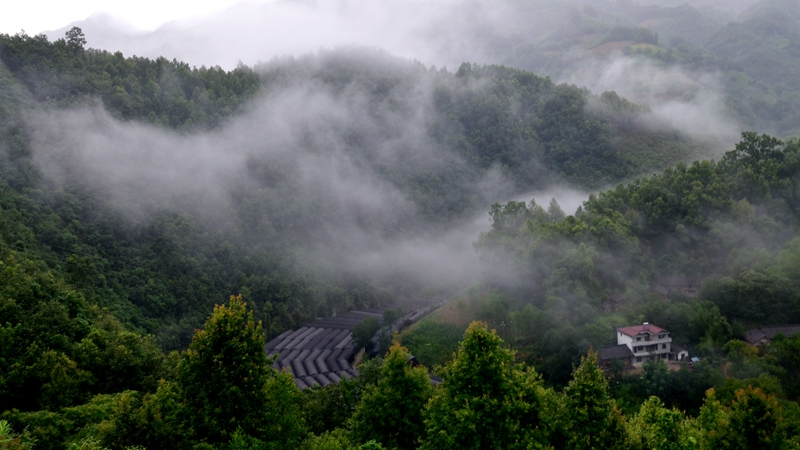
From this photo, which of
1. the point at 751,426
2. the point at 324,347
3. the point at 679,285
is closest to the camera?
the point at 751,426

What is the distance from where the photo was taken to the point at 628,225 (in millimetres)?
42469

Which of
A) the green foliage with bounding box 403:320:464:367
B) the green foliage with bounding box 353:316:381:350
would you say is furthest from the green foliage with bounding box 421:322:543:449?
the green foliage with bounding box 353:316:381:350

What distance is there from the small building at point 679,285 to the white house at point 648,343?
612cm

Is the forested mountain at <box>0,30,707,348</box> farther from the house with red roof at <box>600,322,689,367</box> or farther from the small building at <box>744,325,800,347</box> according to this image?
the small building at <box>744,325,800,347</box>

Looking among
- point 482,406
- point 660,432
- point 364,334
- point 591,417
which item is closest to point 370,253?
point 364,334

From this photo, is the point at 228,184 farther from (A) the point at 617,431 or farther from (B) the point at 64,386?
(A) the point at 617,431

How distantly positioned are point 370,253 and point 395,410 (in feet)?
168

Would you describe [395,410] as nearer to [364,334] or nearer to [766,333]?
[766,333]

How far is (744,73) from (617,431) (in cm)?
12094

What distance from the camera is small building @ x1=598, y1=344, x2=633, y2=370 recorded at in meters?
30.8

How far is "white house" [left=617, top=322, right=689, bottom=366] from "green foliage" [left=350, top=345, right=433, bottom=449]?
19546 mm

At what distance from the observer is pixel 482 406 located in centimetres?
1424

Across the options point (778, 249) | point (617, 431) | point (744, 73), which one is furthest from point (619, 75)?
point (617, 431)

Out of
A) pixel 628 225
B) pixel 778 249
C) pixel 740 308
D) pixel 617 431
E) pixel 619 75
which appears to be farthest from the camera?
pixel 619 75
